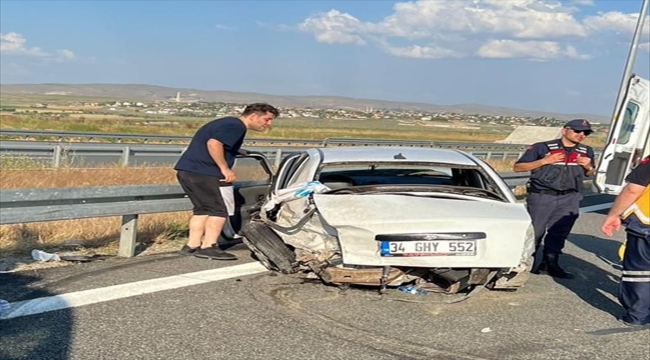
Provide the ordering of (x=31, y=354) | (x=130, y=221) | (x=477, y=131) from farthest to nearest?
(x=477, y=131), (x=130, y=221), (x=31, y=354)

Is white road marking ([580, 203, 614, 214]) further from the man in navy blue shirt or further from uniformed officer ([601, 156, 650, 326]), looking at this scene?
the man in navy blue shirt

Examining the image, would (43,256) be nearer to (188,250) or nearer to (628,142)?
(188,250)

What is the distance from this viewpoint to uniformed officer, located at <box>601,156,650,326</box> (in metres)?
4.88

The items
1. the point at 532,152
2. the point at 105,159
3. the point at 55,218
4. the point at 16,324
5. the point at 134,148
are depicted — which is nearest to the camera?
the point at 16,324

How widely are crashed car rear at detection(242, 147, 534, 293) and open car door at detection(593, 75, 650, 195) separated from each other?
4091 millimetres

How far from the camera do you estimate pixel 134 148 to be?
19969mm

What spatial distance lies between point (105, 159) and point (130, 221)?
18645mm

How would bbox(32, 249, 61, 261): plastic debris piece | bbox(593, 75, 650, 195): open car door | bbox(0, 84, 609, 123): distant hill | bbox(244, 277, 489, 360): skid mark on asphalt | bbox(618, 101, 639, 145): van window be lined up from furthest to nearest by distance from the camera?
bbox(0, 84, 609, 123): distant hill, bbox(618, 101, 639, 145): van window, bbox(593, 75, 650, 195): open car door, bbox(32, 249, 61, 261): plastic debris piece, bbox(244, 277, 489, 360): skid mark on asphalt

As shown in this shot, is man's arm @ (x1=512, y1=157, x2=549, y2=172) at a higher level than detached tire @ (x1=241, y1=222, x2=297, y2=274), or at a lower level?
higher

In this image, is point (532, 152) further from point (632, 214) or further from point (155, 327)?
point (155, 327)

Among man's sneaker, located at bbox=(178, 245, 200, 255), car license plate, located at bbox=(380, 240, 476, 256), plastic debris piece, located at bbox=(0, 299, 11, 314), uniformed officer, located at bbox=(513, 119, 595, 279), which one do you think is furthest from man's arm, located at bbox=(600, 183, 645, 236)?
plastic debris piece, located at bbox=(0, 299, 11, 314)

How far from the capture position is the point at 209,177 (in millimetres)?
6234

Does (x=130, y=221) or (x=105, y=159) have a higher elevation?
(x=130, y=221)

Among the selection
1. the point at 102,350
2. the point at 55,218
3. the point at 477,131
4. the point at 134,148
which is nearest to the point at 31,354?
the point at 102,350
